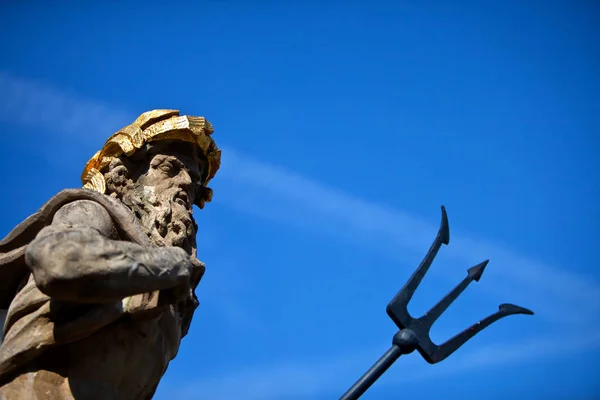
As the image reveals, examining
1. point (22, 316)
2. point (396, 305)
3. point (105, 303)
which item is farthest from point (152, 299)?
point (396, 305)

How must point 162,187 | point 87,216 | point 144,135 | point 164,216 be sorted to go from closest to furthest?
point 87,216 → point 164,216 → point 162,187 → point 144,135

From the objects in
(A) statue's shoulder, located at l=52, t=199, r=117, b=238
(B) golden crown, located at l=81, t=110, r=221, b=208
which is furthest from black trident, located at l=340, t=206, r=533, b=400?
(B) golden crown, located at l=81, t=110, r=221, b=208

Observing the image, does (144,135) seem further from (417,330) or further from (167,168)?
(417,330)

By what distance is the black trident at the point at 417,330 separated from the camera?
17.1 feet

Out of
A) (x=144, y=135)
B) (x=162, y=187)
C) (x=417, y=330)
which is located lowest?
(x=417, y=330)

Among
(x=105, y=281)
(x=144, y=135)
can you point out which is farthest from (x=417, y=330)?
(x=144, y=135)

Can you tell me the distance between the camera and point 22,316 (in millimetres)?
5211

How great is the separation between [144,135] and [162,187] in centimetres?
48

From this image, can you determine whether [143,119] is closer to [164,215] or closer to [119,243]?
[164,215]

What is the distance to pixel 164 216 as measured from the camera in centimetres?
623

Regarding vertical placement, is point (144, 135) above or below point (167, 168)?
above

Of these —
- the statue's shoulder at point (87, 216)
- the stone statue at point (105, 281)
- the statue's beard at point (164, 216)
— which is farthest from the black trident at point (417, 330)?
the statue's shoulder at point (87, 216)

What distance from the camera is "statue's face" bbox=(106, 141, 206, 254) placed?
20.3 ft

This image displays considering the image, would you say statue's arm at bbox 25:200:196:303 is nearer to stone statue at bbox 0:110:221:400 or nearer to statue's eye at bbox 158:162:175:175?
stone statue at bbox 0:110:221:400
